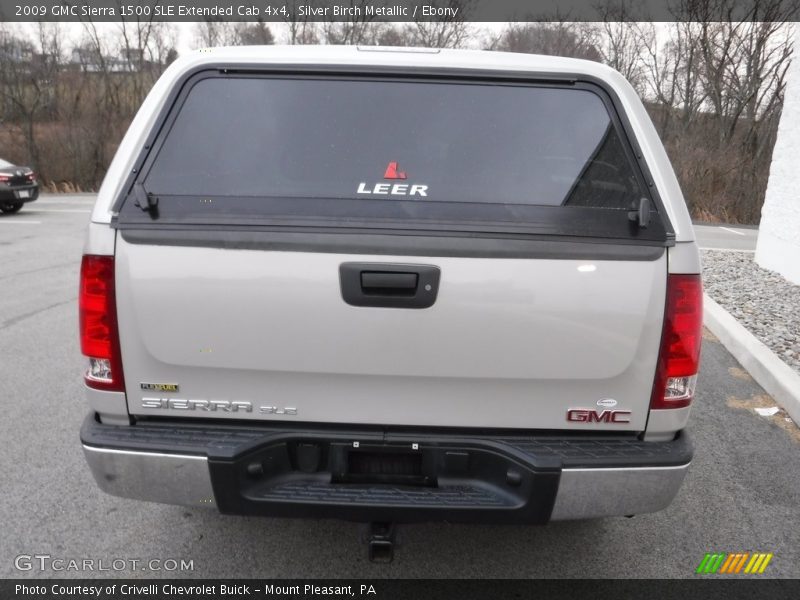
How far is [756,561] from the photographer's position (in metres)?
2.90

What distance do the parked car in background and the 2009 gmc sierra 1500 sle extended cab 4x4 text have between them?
15.3 m

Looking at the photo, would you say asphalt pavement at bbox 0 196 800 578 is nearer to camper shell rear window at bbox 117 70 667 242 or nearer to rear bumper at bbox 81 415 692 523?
rear bumper at bbox 81 415 692 523

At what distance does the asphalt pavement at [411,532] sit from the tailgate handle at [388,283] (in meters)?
1.35

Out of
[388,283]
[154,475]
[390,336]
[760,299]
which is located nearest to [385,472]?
[390,336]

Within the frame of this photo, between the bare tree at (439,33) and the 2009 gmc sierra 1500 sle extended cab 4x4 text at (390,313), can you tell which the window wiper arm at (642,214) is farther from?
the bare tree at (439,33)

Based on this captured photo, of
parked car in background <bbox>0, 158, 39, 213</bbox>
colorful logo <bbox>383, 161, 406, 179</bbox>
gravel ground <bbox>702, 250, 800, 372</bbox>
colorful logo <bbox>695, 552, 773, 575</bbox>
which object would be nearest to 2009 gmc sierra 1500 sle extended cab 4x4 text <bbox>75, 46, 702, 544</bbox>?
colorful logo <bbox>383, 161, 406, 179</bbox>

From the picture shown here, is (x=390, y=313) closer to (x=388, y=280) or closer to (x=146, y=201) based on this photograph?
(x=388, y=280)

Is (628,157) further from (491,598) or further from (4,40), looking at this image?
(4,40)

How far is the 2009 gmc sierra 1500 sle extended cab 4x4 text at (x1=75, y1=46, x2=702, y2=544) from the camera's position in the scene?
2135 millimetres

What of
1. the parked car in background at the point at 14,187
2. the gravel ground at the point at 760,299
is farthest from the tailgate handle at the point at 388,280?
the parked car in background at the point at 14,187

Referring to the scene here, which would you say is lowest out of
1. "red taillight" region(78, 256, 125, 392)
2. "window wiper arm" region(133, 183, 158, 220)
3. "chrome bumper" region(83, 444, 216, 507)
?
"chrome bumper" region(83, 444, 216, 507)

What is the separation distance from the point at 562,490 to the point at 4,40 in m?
38.6

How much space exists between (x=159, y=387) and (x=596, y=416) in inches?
62.4

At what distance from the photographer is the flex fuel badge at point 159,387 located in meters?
2.26
